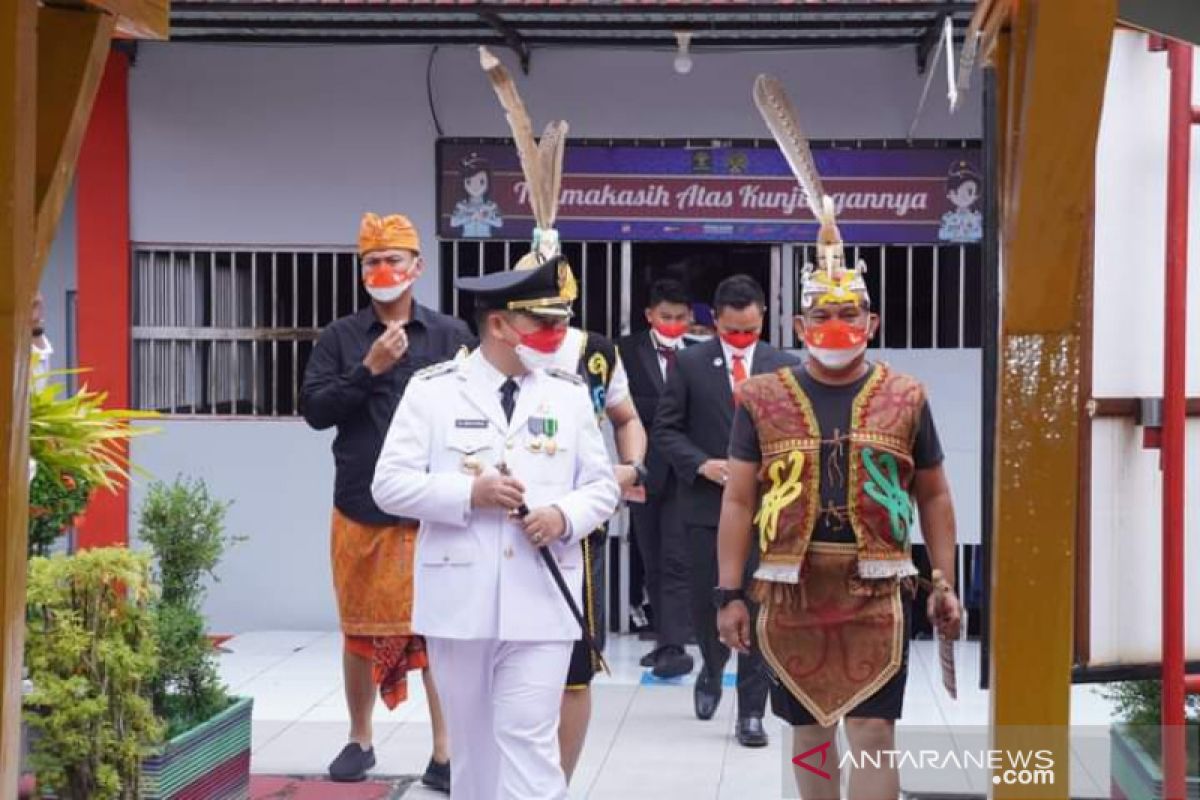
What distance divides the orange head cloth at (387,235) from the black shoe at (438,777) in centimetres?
195

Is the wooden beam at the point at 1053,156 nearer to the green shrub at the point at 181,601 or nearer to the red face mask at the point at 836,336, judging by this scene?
the red face mask at the point at 836,336

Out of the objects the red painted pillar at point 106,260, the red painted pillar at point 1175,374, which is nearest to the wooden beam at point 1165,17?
the red painted pillar at point 1175,374

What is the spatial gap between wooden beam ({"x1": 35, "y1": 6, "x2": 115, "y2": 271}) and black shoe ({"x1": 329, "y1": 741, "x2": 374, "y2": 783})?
402 centimetres

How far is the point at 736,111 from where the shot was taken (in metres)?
10.4

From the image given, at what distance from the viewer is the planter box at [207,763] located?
5836mm

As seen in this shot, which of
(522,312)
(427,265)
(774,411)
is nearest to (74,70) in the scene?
(522,312)

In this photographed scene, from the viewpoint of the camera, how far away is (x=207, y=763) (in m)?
6.28

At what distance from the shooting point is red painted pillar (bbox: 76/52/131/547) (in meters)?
10.5

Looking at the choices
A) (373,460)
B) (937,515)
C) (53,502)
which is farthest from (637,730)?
(53,502)

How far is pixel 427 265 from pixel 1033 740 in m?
7.24

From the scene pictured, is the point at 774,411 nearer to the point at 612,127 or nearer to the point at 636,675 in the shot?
the point at 636,675

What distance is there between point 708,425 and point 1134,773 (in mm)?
3040

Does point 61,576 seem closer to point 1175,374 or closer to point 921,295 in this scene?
point 1175,374

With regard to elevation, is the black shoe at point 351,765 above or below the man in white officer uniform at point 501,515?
below
